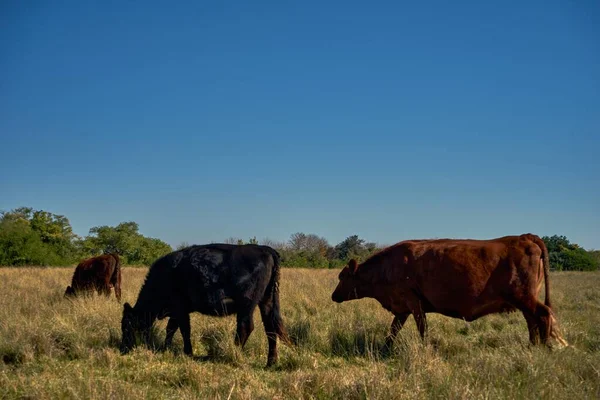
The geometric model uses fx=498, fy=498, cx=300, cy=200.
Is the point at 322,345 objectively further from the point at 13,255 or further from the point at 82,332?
the point at 13,255

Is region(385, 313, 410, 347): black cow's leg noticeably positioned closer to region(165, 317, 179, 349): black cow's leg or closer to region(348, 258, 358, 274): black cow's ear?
region(348, 258, 358, 274): black cow's ear

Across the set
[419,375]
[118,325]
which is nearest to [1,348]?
[118,325]

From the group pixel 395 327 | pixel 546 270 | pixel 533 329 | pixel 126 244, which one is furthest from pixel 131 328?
pixel 126 244

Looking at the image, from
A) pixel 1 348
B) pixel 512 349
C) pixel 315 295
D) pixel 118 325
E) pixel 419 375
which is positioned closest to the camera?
pixel 419 375

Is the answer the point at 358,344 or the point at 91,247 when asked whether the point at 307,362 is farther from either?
the point at 91,247

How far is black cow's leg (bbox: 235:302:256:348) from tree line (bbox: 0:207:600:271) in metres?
24.9

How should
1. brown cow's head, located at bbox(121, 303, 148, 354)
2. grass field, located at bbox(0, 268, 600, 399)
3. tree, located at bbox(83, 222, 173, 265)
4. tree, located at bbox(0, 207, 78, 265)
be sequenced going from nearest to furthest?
grass field, located at bbox(0, 268, 600, 399) < brown cow's head, located at bbox(121, 303, 148, 354) < tree, located at bbox(0, 207, 78, 265) < tree, located at bbox(83, 222, 173, 265)

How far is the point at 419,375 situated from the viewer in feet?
18.0

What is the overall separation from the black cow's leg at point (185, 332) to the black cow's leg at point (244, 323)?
0.83 meters

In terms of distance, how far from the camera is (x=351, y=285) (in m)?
9.88

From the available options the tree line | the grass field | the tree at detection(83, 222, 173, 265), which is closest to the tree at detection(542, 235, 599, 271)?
the tree line

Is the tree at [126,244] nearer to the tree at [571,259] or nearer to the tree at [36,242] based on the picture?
the tree at [36,242]

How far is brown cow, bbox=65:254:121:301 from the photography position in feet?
50.6

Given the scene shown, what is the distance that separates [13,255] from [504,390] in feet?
116
